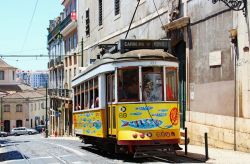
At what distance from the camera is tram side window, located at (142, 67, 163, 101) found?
49.7 feet

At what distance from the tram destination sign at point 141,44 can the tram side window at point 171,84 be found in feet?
3.86

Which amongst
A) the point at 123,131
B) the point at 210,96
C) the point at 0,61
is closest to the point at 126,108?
the point at 123,131

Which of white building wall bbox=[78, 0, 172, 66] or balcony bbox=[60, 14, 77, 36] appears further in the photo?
balcony bbox=[60, 14, 77, 36]

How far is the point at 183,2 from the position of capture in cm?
2291

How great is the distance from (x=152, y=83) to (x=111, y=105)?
4.70 feet

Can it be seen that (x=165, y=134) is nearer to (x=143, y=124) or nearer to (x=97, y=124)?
(x=143, y=124)

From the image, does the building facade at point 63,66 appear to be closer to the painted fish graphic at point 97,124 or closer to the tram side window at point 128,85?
the painted fish graphic at point 97,124

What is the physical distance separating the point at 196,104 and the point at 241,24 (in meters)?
5.01

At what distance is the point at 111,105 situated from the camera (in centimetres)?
1566

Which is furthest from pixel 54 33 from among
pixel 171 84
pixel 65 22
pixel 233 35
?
pixel 171 84

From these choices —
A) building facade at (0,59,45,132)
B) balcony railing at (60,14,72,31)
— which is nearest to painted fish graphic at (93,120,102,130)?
balcony railing at (60,14,72,31)

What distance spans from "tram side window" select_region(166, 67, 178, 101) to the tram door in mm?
1598

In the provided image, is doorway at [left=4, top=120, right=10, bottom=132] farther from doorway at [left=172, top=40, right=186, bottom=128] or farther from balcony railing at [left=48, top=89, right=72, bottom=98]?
doorway at [left=172, top=40, right=186, bottom=128]

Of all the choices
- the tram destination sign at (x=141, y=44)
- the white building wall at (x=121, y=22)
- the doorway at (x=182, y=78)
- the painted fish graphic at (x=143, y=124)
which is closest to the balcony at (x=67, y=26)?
the white building wall at (x=121, y=22)
